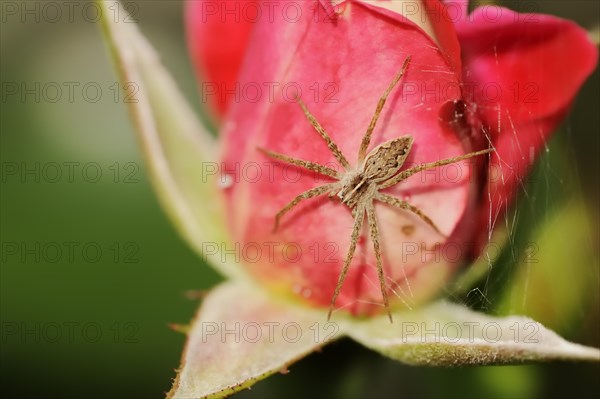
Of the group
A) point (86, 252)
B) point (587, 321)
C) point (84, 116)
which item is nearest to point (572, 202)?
point (587, 321)

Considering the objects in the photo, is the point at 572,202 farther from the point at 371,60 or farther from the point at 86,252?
the point at 86,252

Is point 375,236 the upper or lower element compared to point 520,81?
lower

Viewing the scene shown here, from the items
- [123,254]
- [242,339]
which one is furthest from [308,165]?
[123,254]

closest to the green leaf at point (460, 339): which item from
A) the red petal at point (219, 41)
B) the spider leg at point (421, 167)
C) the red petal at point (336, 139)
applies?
the red petal at point (336, 139)

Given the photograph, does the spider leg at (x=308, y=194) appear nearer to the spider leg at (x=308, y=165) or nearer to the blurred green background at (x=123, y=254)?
the spider leg at (x=308, y=165)

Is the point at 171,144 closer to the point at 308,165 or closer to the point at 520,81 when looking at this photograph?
the point at 308,165

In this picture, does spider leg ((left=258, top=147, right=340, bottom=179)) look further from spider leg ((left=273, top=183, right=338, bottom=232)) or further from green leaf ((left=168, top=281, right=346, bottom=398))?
green leaf ((left=168, top=281, right=346, bottom=398))
